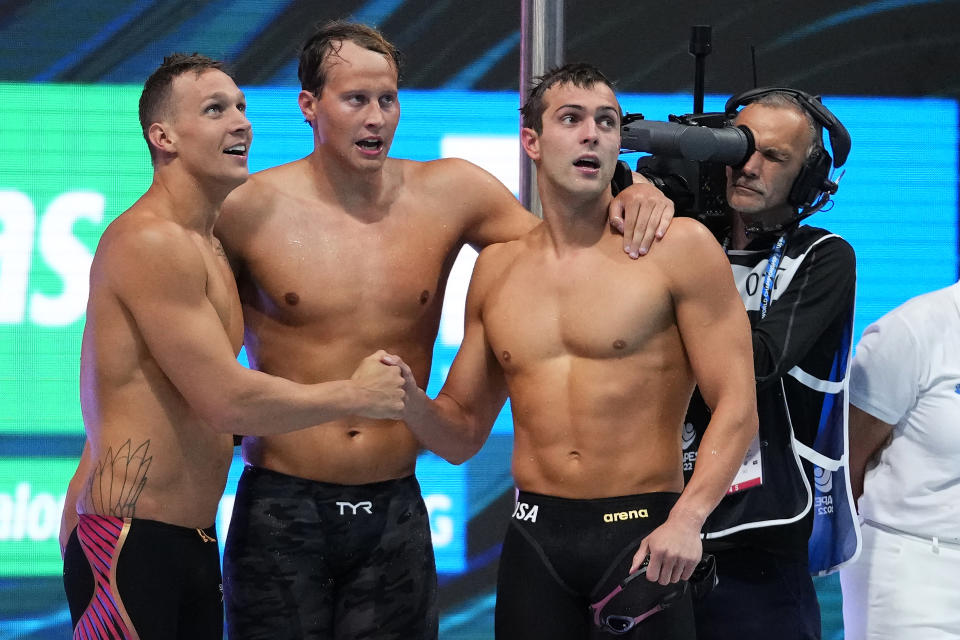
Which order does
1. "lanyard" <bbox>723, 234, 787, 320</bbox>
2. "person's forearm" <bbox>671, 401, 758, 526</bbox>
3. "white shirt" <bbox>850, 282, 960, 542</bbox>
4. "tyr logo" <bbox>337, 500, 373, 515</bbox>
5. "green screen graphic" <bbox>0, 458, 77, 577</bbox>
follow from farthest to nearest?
Answer: 1. "green screen graphic" <bbox>0, 458, 77, 577</bbox>
2. "white shirt" <bbox>850, 282, 960, 542</bbox>
3. "lanyard" <bbox>723, 234, 787, 320</bbox>
4. "tyr logo" <bbox>337, 500, 373, 515</bbox>
5. "person's forearm" <bbox>671, 401, 758, 526</bbox>

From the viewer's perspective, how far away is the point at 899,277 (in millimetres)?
4941

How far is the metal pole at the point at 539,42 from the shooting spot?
299 cm

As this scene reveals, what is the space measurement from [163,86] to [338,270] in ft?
1.92

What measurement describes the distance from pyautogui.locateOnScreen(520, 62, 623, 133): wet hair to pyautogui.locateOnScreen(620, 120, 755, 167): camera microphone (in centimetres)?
17

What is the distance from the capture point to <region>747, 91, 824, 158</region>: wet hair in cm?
303

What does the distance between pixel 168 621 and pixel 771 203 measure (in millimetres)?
1748

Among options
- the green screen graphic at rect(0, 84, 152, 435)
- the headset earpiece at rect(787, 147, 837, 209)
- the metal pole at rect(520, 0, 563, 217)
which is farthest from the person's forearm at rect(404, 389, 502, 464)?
the green screen graphic at rect(0, 84, 152, 435)

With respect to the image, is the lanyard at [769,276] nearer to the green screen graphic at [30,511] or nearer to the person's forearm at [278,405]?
the person's forearm at [278,405]

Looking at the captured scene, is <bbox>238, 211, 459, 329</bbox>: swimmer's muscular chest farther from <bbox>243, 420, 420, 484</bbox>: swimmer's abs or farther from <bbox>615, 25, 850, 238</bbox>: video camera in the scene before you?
<bbox>615, 25, 850, 238</bbox>: video camera

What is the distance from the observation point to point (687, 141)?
2842 millimetres

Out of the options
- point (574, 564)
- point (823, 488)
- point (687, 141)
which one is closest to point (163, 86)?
point (687, 141)

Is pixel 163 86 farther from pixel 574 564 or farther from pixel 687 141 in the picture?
pixel 574 564

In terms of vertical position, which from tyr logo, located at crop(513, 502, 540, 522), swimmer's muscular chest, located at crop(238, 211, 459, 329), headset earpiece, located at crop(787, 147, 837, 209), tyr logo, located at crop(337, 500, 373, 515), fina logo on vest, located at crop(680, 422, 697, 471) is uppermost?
headset earpiece, located at crop(787, 147, 837, 209)

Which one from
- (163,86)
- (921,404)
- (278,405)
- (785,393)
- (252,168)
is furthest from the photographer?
(252,168)
